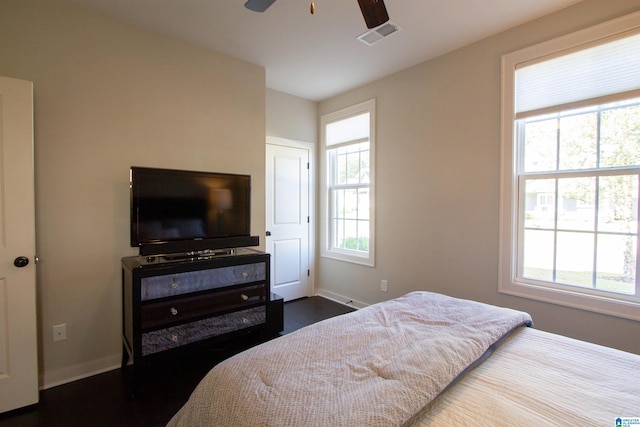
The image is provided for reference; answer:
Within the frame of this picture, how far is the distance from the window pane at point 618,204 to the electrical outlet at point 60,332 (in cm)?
385

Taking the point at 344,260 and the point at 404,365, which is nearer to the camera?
the point at 404,365

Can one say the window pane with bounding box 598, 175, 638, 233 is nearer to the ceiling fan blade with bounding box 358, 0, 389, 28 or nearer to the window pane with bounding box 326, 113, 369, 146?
the ceiling fan blade with bounding box 358, 0, 389, 28

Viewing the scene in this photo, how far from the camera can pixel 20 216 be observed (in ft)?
5.94

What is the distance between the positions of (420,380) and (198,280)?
1712mm

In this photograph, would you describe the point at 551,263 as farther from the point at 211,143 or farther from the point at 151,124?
the point at 151,124

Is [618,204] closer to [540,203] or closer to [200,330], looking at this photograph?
[540,203]

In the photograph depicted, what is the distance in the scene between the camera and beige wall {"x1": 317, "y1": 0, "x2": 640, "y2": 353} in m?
2.17

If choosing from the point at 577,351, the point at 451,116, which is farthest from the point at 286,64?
the point at 577,351

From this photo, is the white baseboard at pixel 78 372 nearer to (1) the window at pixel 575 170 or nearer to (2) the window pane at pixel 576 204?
(1) the window at pixel 575 170

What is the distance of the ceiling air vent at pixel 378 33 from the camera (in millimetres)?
2336

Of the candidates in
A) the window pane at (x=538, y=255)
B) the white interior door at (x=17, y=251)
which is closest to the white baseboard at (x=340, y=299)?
the window pane at (x=538, y=255)

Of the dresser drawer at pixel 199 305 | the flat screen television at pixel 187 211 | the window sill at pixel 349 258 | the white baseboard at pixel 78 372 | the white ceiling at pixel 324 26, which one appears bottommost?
the white baseboard at pixel 78 372

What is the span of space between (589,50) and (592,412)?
2332mm

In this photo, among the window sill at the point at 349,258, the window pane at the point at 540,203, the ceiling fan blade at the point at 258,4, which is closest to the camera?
the ceiling fan blade at the point at 258,4
